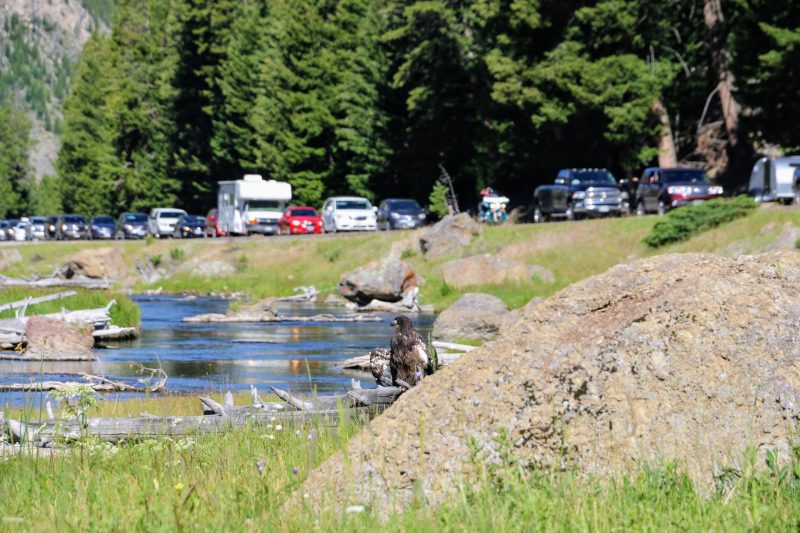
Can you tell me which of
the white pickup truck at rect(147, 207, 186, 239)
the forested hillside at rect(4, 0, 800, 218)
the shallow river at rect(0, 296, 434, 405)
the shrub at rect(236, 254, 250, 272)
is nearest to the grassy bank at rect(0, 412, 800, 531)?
the shallow river at rect(0, 296, 434, 405)

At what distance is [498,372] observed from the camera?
8.05 metres

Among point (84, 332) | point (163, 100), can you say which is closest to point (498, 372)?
point (84, 332)

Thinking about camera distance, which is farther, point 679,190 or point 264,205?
point 264,205

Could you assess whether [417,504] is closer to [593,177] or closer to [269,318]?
[269,318]

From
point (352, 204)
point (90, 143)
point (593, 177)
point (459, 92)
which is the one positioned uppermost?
point (90, 143)

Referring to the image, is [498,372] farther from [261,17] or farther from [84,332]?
[261,17]

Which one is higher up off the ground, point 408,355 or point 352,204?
point 352,204

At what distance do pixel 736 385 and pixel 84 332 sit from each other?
19964 mm

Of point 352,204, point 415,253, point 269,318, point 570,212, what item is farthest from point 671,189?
point 352,204

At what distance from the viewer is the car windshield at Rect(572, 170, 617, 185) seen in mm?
50822

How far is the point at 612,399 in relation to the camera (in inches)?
307

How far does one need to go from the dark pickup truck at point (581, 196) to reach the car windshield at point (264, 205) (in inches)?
803

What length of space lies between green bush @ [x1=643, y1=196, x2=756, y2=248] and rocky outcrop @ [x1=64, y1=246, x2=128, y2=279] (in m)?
28.1

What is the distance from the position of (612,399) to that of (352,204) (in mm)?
55927
